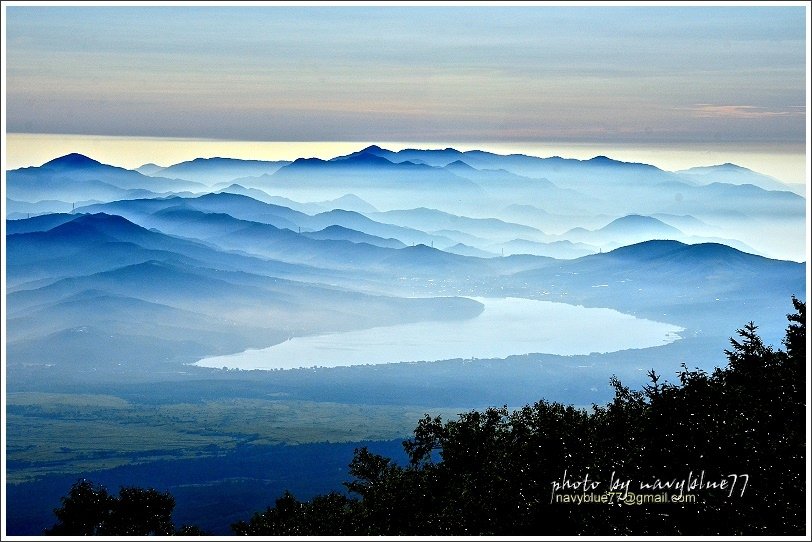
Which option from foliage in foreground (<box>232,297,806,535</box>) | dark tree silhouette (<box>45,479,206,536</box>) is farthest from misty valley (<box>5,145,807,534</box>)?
foliage in foreground (<box>232,297,806,535</box>)

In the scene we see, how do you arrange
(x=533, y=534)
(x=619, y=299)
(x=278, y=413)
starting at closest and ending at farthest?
(x=533, y=534), (x=278, y=413), (x=619, y=299)

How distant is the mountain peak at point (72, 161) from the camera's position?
3633 inches

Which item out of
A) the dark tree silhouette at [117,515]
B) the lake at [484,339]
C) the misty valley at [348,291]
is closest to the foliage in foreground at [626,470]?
the dark tree silhouette at [117,515]

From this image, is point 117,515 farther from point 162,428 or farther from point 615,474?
point 162,428

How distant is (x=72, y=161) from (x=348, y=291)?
40073 mm

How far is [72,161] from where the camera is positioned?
95.7 meters

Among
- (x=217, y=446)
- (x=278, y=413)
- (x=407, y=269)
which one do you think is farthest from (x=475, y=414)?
(x=407, y=269)

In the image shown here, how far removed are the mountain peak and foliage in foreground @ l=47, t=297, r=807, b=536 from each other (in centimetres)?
8167

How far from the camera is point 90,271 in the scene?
119 meters

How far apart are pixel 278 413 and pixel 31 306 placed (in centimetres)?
5118

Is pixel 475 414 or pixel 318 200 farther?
pixel 318 200

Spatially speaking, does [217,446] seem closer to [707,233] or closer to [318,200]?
[318,200]

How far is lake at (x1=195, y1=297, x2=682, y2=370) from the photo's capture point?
303 feet

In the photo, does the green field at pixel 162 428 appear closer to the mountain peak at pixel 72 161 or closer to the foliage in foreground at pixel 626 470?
the mountain peak at pixel 72 161
